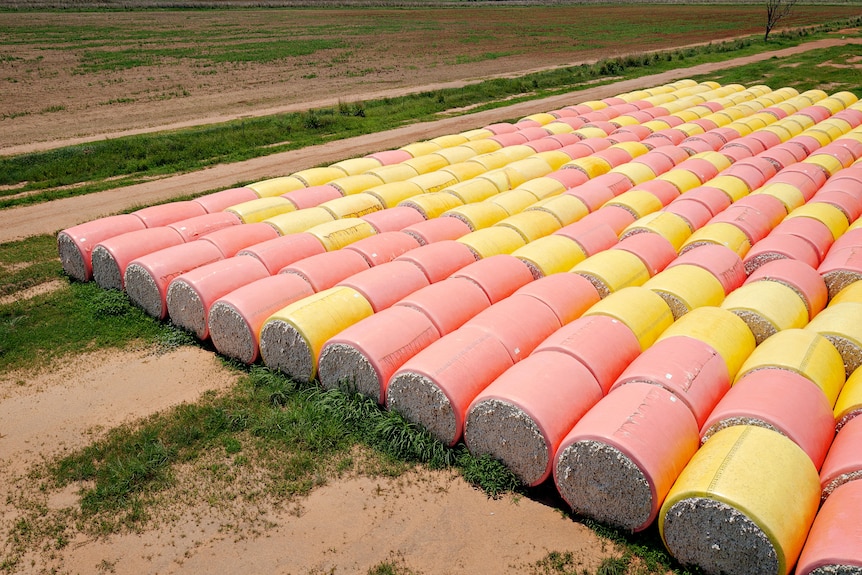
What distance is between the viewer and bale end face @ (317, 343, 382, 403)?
9.16 meters

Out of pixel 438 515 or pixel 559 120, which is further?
pixel 559 120

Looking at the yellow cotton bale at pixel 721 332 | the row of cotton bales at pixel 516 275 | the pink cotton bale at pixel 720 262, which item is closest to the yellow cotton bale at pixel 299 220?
the row of cotton bales at pixel 516 275

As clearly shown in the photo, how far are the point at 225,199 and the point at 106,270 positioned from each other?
3485 millimetres

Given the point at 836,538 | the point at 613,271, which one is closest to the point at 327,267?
the point at 613,271

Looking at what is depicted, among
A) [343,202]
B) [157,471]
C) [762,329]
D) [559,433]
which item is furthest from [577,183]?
[157,471]

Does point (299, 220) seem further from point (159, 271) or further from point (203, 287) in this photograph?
point (203, 287)

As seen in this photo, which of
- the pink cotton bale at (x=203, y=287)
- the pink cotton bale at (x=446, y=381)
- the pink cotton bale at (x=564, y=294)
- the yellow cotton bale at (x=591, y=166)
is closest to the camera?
the pink cotton bale at (x=446, y=381)

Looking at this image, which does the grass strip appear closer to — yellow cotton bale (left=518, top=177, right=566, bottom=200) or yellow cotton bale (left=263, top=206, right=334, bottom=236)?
yellow cotton bale (left=263, top=206, right=334, bottom=236)

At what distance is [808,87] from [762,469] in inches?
1383

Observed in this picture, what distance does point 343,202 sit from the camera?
1534 cm

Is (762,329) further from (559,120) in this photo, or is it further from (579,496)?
(559,120)

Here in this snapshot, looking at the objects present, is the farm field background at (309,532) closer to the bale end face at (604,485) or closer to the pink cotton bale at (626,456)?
the bale end face at (604,485)

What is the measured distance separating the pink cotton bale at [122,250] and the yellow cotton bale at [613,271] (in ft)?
26.9

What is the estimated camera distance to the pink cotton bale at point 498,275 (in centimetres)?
1095
